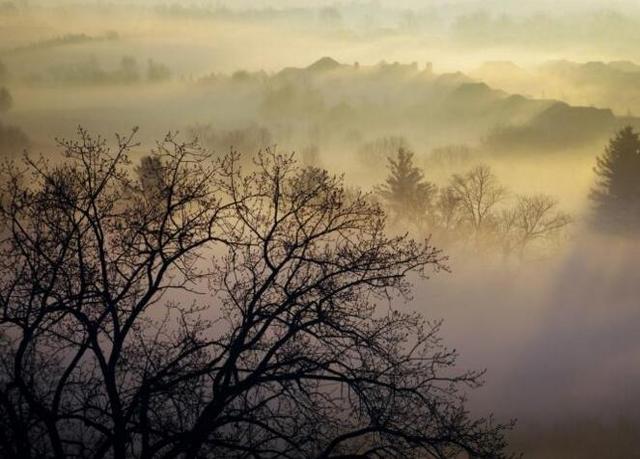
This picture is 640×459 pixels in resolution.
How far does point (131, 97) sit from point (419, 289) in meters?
80.7

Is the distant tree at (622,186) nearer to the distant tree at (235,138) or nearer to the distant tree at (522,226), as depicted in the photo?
the distant tree at (522,226)

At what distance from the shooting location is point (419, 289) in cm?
4738

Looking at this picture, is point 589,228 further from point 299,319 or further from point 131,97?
point 131,97

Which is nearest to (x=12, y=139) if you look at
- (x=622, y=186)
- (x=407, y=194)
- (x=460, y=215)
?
(x=407, y=194)

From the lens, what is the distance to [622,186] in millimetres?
56375

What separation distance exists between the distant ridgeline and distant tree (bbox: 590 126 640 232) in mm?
47042

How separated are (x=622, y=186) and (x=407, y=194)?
18.9m

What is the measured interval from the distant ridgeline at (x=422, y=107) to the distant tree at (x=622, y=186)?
47042 millimetres

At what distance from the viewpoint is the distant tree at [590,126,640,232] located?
2213 inches

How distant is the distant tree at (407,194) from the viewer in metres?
52.0

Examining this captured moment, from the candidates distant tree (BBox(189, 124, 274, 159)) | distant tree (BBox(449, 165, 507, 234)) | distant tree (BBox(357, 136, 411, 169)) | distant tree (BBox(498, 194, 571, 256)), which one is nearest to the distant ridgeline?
distant tree (BBox(357, 136, 411, 169))

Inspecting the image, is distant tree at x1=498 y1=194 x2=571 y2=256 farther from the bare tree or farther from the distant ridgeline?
the distant ridgeline

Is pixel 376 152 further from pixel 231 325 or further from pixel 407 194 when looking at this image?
pixel 231 325

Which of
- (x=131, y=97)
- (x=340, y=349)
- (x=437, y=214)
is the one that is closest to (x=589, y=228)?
(x=437, y=214)
